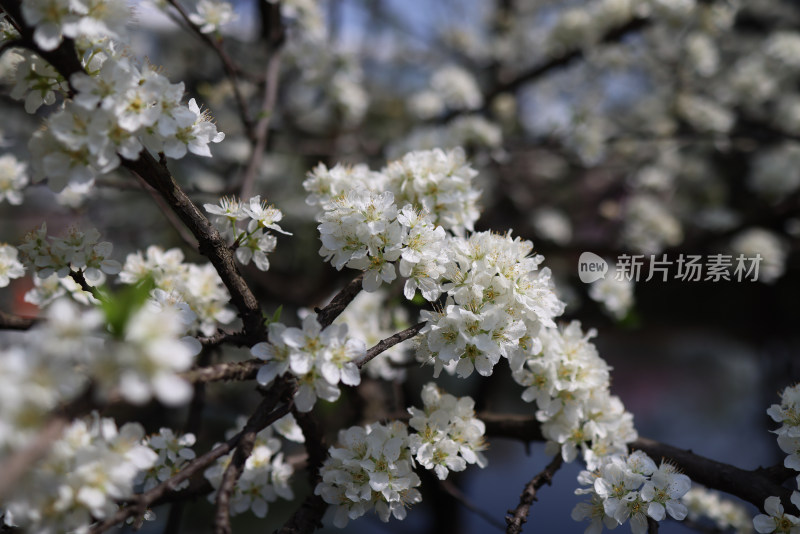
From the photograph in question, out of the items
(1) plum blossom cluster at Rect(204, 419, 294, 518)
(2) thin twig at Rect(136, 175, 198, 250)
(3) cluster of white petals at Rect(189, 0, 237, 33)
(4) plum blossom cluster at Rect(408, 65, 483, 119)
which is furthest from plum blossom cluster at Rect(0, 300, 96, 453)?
(4) plum blossom cluster at Rect(408, 65, 483, 119)

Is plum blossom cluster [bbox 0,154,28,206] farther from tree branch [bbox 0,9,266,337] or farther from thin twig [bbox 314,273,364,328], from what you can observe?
thin twig [bbox 314,273,364,328]

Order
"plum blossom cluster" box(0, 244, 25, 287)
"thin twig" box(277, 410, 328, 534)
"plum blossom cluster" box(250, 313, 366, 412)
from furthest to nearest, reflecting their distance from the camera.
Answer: "plum blossom cluster" box(0, 244, 25, 287)
"thin twig" box(277, 410, 328, 534)
"plum blossom cluster" box(250, 313, 366, 412)

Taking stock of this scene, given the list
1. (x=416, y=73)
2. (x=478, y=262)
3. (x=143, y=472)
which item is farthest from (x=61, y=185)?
(x=416, y=73)

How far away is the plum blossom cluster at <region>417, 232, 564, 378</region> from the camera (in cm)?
115

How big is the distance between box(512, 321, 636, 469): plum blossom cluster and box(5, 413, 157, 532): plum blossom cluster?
3.00 feet

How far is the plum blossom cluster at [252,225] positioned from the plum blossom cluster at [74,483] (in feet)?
1.63

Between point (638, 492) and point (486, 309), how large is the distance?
58 centimetres

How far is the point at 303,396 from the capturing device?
3.43 ft

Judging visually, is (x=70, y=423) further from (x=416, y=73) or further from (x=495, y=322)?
(x=416, y=73)

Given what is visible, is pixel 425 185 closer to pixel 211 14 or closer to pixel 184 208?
pixel 184 208

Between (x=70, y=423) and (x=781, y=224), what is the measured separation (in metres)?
4.23

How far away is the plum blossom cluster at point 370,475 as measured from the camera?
120 centimetres

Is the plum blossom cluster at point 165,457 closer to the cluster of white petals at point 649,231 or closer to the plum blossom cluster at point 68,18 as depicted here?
the plum blossom cluster at point 68,18

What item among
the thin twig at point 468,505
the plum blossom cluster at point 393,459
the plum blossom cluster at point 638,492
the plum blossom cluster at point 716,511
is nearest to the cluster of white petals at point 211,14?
the plum blossom cluster at point 393,459
